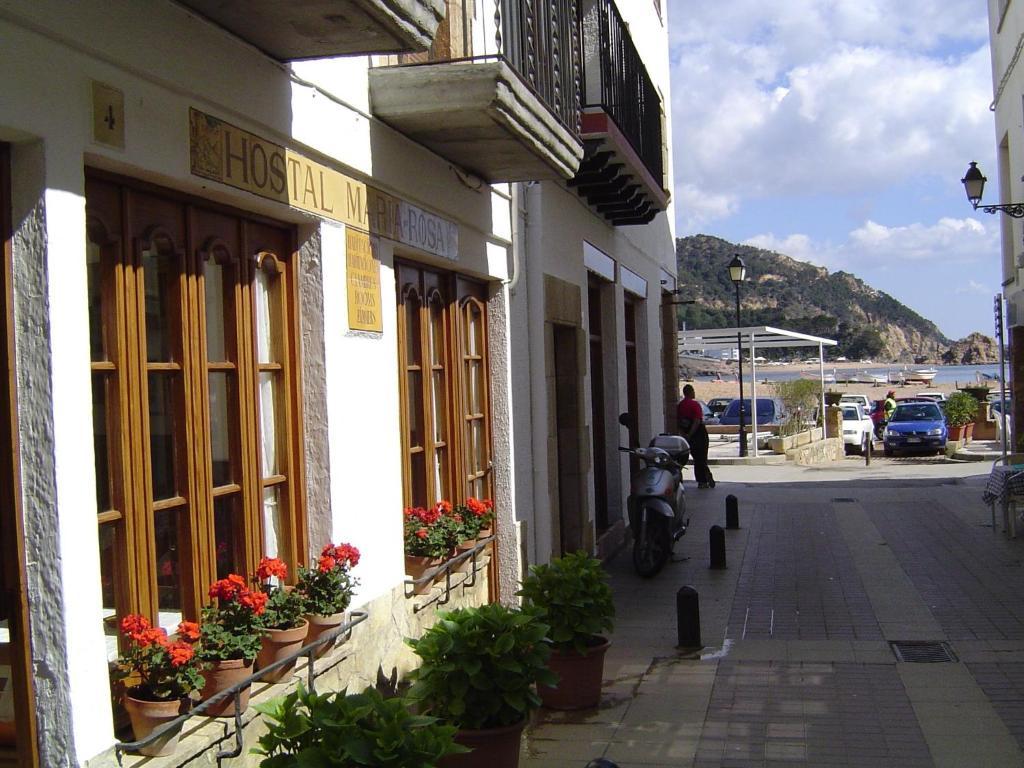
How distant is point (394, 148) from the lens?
6000 millimetres

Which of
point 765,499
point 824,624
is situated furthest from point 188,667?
point 765,499

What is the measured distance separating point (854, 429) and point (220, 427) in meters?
29.8

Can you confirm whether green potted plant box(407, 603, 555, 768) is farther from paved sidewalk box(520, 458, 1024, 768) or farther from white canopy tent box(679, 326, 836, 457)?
white canopy tent box(679, 326, 836, 457)

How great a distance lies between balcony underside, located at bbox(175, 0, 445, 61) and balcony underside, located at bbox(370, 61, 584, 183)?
35.7 inches

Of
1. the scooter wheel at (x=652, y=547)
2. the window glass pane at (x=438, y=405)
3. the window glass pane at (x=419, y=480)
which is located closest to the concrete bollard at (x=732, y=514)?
the scooter wheel at (x=652, y=547)

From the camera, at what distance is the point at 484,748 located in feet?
15.0

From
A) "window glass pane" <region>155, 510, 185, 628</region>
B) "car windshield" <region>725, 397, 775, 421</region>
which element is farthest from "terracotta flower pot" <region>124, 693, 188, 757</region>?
"car windshield" <region>725, 397, 775, 421</region>

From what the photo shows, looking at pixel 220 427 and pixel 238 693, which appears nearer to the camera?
pixel 238 693

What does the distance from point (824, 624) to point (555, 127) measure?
4.36 metres

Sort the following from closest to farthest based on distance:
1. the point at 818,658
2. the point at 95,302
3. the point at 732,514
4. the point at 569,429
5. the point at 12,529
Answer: the point at 12,529 < the point at 95,302 < the point at 818,658 < the point at 569,429 < the point at 732,514

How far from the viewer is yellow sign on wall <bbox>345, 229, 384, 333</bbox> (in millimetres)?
5391

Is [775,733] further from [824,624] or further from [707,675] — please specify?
[824,624]

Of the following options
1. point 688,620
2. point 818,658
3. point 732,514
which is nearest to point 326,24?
point 688,620

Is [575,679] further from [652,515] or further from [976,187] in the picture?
[976,187]
